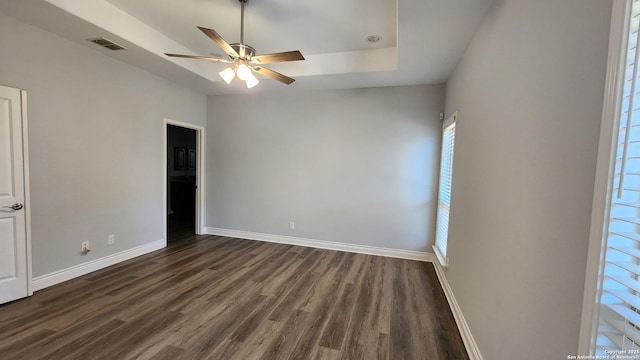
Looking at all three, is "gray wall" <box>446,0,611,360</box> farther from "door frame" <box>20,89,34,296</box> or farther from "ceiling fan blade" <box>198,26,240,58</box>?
"door frame" <box>20,89,34,296</box>

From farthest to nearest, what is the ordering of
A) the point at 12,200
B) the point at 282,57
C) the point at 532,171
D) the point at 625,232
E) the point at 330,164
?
1. the point at 330,164
2. the point at 12,200
3. the point at 282,57
4. the point at 532,171
5. the point at 625,232

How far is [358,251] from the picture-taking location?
14.0 feet

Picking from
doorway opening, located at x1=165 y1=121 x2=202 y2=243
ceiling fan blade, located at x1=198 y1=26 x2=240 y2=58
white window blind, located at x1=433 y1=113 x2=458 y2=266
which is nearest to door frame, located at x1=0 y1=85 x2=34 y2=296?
ceiling fan blade, located at x1=198 y1=26 x2=240 y2=58

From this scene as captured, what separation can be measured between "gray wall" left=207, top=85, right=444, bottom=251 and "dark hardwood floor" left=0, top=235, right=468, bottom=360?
33.0 inches

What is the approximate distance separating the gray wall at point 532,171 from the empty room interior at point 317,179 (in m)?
0.01

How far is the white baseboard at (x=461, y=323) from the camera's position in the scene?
1.87 m

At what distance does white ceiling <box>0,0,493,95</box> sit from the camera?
7.37 ft

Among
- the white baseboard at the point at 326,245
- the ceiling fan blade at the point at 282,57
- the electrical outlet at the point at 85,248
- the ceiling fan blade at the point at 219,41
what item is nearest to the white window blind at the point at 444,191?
the white baseboard at the point at 326,245

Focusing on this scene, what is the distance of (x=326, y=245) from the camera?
4441 millimetres

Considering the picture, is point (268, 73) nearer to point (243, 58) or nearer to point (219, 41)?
point (243, 58)

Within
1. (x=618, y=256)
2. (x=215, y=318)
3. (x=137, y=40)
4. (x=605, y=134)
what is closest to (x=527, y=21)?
(x=605, y=134)

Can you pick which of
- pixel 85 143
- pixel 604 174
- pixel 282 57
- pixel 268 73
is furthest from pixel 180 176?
pixel 604 174

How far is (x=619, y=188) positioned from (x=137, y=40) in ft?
13.2

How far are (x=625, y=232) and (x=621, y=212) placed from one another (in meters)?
0.06
